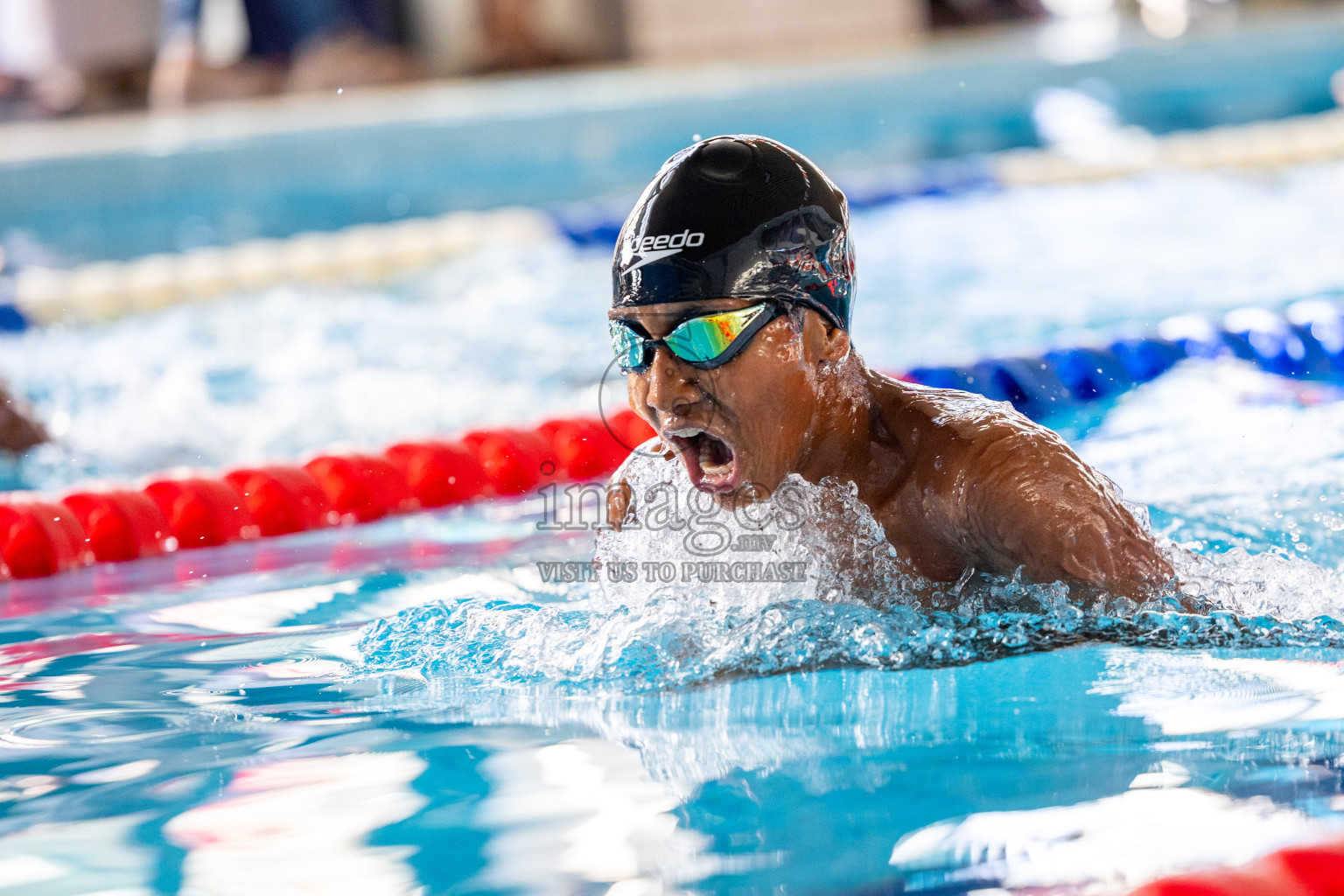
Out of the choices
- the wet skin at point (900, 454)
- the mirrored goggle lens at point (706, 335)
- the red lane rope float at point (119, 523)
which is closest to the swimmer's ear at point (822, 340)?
the wet skin at point (900, 454)

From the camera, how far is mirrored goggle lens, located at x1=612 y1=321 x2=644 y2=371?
2.04m

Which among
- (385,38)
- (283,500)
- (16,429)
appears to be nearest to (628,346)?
(283,500)

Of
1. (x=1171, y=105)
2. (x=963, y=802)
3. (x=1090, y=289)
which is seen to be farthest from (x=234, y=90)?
(x=963, y=802)

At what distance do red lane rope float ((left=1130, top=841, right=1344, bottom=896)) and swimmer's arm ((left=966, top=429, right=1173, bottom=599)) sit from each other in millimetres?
519

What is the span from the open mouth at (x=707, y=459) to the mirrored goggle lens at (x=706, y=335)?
0.37 ft

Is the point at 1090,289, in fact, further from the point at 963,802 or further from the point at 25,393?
the point at 963,802

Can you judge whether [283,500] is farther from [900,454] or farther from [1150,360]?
[1150,360]

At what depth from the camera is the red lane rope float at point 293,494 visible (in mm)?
3131

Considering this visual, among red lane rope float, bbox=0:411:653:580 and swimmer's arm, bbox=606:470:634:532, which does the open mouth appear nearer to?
swimmer's arm, bbox=606:470:634:532

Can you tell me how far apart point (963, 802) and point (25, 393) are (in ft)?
13.6

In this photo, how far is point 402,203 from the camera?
8.71 meters

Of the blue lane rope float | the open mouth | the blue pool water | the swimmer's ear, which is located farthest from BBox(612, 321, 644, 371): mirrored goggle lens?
the blue lane rope float

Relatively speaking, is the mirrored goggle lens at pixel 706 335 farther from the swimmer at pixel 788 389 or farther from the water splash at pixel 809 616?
the water splash at pixel 809 616

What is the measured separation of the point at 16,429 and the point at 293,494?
116 cm
